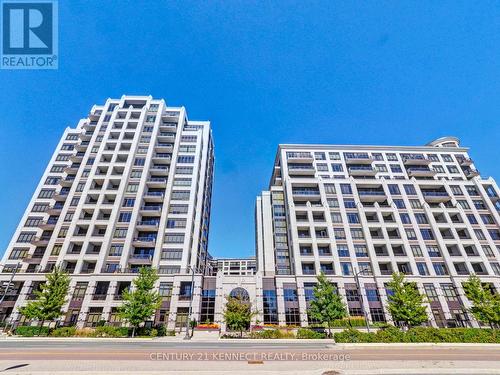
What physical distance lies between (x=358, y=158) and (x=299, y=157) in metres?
15.7

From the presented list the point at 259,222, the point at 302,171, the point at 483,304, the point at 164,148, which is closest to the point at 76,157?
the point at 164,148

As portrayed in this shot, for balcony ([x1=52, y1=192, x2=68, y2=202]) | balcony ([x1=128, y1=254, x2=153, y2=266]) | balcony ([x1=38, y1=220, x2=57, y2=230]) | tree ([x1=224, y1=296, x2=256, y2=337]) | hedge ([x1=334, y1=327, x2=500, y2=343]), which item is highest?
balcony ([x1=52, y1=192, x2=68, y2=202])

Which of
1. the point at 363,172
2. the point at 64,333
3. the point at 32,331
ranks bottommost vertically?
the point at 64,333

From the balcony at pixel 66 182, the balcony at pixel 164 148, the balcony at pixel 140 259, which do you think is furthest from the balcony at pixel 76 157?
the balcony at pixel 140 259

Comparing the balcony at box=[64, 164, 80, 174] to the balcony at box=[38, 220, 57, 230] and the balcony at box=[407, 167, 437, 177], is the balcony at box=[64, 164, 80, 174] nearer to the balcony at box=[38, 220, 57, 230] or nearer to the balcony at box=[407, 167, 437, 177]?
the balcony at box=[38, 220, 57, 230]

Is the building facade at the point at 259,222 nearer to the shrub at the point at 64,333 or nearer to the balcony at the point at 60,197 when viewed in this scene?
the balcony at the point at 60,197

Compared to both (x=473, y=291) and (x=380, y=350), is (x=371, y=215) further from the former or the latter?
(x=380, y=350)

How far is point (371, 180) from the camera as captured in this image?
61531 millimetres

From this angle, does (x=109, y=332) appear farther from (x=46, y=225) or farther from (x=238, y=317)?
(x=46, y=225)

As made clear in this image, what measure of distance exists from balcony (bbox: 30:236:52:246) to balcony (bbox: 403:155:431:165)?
85076mm

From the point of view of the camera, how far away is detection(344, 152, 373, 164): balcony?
66.6 metres

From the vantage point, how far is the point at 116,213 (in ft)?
167

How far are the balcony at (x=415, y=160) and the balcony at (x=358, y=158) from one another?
9306 mm

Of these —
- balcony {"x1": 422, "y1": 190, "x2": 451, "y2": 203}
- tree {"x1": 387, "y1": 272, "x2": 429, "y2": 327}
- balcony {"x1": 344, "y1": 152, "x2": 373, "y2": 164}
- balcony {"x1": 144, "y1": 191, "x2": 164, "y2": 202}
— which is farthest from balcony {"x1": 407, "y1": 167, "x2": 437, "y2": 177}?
balcony {"x1": 144, "y1": 191, "x2": 164, "y2": 202}
